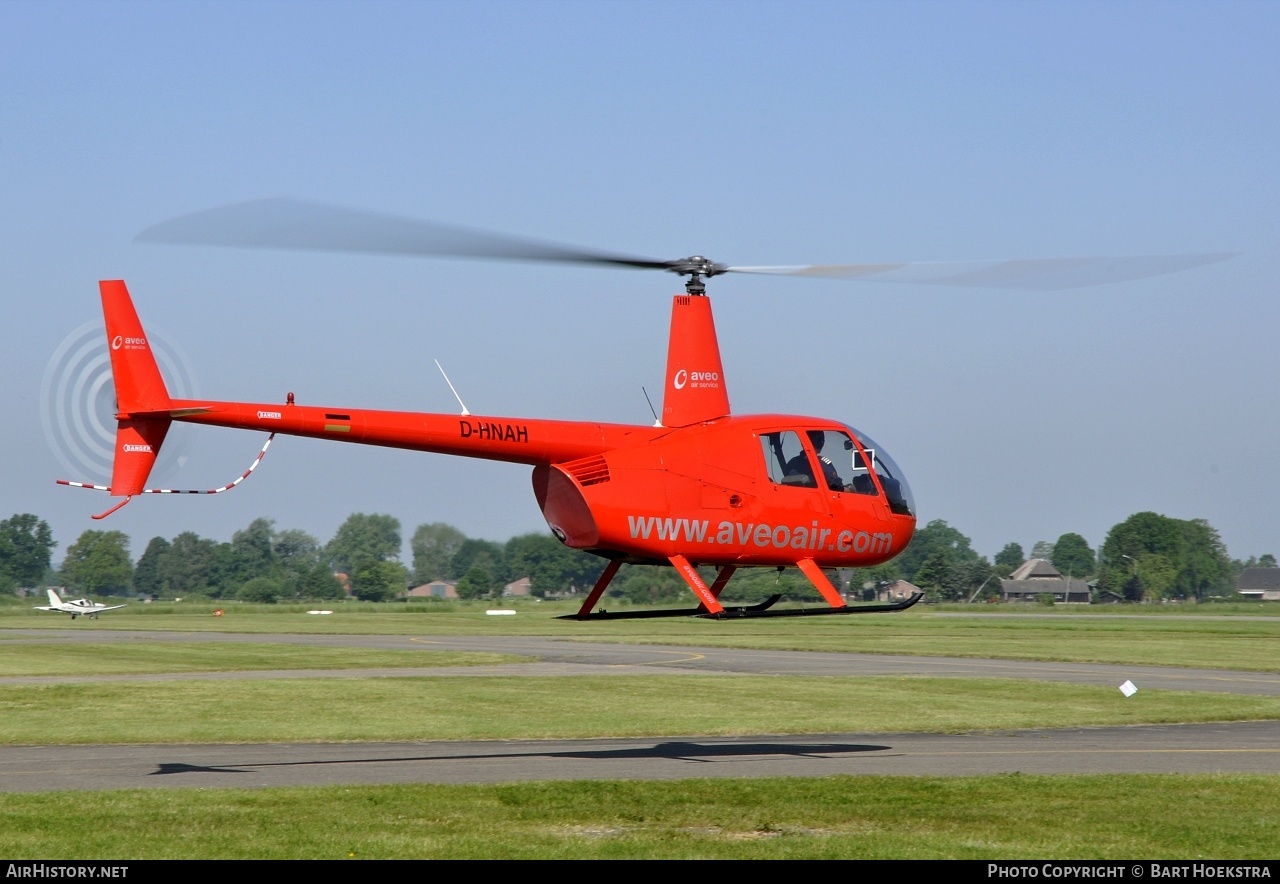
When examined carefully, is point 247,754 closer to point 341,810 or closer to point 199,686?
point 341,810

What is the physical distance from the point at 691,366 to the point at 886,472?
11.2ft

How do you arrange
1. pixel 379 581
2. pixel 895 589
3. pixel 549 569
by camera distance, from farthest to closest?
pixel 895 589 < pixel 379 581 < pixel 549 569

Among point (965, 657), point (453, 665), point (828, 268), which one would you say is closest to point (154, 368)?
point (828, 268)

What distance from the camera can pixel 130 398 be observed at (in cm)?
1828

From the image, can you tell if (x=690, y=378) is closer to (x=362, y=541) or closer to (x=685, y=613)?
(x=685, y=613)

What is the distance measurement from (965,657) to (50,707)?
117 ft

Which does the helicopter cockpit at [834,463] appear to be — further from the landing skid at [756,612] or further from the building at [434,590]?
the building at [434,590]

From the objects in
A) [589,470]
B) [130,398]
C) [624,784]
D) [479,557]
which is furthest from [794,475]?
[479,557]

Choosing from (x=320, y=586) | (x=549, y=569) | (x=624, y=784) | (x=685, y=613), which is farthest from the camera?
(x=320, y=586)

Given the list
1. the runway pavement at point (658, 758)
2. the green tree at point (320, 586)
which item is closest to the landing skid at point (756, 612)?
the runway pavement at point (658, 758)

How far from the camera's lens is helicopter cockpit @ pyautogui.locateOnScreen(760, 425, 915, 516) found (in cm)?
2033

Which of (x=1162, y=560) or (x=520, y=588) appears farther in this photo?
(x=1162, y=560)

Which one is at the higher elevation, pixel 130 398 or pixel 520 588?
pixel 130 398

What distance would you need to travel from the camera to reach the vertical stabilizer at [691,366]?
20203 mm
